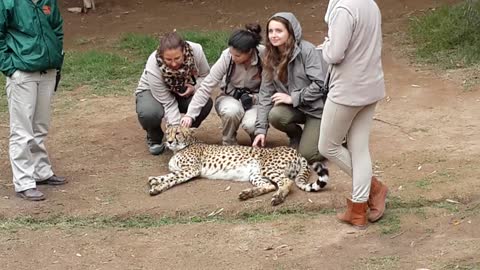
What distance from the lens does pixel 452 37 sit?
977 centimetres

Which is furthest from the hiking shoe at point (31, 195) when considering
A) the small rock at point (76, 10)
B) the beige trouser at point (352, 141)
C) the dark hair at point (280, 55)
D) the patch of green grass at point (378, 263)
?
the small rock at point (76, 10)

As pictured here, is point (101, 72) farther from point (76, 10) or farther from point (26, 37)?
point (26, 37)

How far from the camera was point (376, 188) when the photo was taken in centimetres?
550

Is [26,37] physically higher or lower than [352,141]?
higher

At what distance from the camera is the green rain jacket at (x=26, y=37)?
5.80 metres

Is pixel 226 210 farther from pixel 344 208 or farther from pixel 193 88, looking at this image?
pixel 193 88

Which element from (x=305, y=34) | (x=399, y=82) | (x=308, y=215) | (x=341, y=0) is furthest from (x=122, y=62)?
(x=341, y=0)

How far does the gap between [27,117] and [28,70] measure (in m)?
0.33

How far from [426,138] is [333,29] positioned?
95.8 inches

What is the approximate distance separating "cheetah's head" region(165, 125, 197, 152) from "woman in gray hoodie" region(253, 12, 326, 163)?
0.50 m

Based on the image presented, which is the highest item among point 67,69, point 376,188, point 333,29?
point 333,29

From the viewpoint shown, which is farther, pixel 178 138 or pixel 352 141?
pixel 178 138

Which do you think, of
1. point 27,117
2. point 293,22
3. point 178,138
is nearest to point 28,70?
point 27,117

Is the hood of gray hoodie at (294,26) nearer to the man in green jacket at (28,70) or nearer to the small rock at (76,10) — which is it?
the man in green jacket at (28,70)
